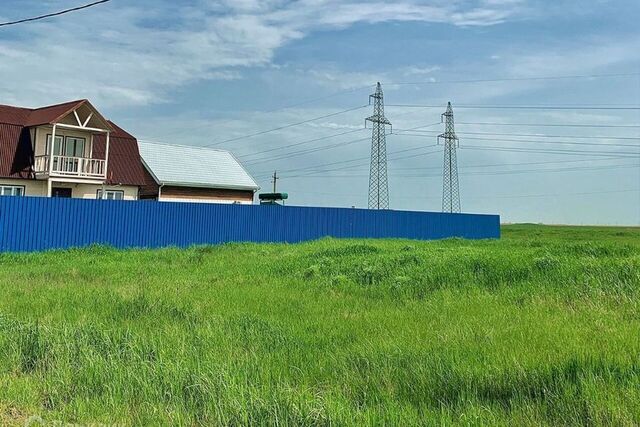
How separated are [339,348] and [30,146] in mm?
25138

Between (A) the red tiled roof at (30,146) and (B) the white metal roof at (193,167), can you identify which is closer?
(A) the red tiled roof at (30,146)

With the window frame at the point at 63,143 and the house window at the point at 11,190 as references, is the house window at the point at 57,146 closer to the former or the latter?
the window frame at the point at 63,143

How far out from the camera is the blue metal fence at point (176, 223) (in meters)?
16.6

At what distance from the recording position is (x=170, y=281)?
35.0ft

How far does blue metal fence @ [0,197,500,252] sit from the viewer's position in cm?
Result: 1662

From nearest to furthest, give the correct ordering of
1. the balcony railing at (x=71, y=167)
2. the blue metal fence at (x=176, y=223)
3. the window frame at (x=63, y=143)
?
1. the blue metal fence at (x=176, y=223)
2. the balcony railing at (x=71, y=167)
3. the window frame at (x=63, y=143)

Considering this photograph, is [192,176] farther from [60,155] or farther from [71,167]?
[60,155]

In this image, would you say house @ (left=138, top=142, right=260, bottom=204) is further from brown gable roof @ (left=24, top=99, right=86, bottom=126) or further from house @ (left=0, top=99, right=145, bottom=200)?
brown gable roof @ (left=24, top=99, right=86, bottom=126)

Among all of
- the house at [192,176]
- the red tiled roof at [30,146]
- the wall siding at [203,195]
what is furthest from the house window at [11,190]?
the wall siding at [203,195]

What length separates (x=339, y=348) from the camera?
17.3 feet

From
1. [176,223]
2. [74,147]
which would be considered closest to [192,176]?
[74,147]

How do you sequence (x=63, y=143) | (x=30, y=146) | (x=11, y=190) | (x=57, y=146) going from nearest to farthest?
1. (x=11, y=190)
2. (x=30, y=146)
3. (x=57, y=146)
4. (x=63, y=143)

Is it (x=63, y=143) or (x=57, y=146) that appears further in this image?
(x=63, y=143)

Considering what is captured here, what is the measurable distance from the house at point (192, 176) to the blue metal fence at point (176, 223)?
889 cm
